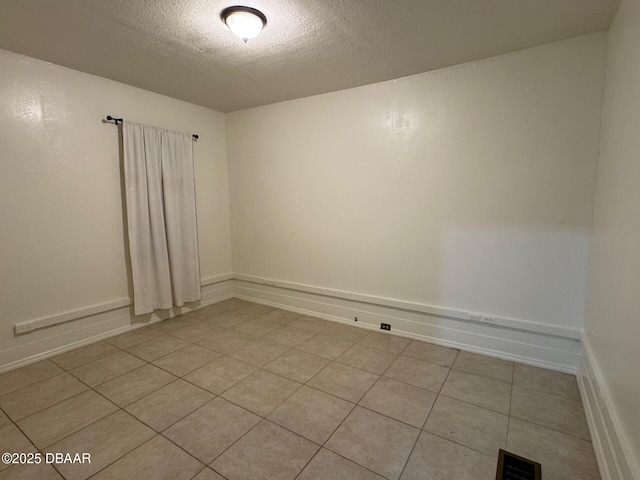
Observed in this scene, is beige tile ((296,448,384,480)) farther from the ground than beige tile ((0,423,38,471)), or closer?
closer

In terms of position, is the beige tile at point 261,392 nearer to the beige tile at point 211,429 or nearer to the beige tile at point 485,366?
the beige tile at point 211,429

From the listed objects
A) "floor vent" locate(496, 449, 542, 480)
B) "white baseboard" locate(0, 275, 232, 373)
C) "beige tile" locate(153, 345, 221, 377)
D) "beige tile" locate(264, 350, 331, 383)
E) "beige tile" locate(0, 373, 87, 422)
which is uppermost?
"white baseboard" locate(0, 275, 232, 373)

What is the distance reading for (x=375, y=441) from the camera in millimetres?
1684

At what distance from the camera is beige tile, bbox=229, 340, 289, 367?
101 inches

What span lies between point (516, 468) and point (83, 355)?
3290mm

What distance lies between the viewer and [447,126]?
2621mm

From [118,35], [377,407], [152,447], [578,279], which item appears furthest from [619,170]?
[118,35]

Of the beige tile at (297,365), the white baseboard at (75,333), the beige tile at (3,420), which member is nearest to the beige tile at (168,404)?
the beige tile at (297,365)

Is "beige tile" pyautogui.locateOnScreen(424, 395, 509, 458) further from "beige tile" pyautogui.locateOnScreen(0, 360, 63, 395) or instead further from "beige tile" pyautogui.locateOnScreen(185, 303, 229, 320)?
"beige tile" pyautogui.locateOnScreen(0, 360, 63, 395)

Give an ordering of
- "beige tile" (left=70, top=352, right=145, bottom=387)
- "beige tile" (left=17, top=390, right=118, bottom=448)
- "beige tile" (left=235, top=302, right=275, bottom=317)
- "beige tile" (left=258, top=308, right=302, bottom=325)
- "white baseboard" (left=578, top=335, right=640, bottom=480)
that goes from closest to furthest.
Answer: "white baseboard" (left=578, top=335, right=640, bottom=480) < "beige tile" (left=17, top=390, right=118, bottom=448) < "beige tile" (left=70, top=352, right=145, bottom=387) < "beige tile" (left=258, top=308, right=302, bottom=325) < "beige tile" (left=235, top=302, right=275, bottom=317)

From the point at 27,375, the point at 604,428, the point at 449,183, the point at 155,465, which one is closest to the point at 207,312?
the point at 27,375

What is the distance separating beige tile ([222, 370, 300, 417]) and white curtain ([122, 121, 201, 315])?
63.8 inches

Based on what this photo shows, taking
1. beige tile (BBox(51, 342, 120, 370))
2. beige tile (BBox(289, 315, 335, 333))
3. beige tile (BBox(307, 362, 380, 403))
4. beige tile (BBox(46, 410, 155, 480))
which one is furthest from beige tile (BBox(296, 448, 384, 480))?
beige tile (BBox(51, 342, 120, 370))

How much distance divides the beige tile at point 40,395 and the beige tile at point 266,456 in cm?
136
